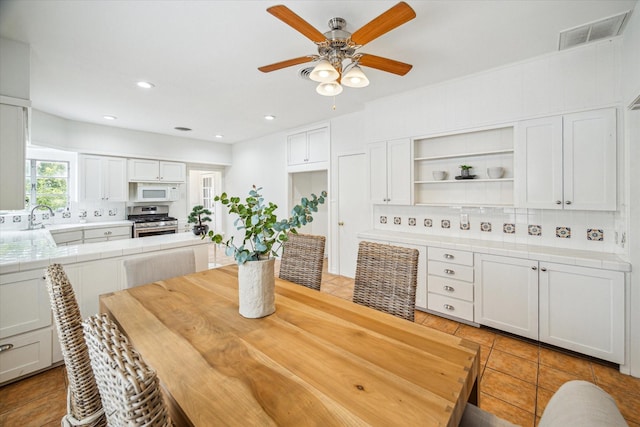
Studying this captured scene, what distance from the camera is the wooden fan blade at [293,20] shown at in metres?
1.45

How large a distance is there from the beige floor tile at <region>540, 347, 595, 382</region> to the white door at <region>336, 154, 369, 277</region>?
2.40 metres

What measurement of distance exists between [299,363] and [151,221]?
5466mm

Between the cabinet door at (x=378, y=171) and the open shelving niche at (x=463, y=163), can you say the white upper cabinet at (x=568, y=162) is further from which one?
the cabinet door at (x=378, y=171)

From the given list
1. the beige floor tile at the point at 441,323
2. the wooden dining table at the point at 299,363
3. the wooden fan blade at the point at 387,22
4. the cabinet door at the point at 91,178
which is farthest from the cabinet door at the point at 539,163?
the cabinet door at the point at 91,178

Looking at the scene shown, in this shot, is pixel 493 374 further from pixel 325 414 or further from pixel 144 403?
pixel 144 403

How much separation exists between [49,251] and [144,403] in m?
2.76

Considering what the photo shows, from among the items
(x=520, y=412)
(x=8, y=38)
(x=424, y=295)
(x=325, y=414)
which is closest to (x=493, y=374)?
(x=520, y=412)

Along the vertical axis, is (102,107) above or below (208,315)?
above

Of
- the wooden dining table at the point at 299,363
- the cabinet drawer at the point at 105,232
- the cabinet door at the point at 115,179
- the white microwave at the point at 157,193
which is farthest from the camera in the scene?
the white microwave at the point at 157,193

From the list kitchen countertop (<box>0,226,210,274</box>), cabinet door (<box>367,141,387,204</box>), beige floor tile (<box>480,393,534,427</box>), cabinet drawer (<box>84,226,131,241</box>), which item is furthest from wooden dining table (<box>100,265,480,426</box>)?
cabinet drawer (<box>84,226,131,241</box>)

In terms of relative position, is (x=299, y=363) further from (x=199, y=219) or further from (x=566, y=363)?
(x=199, y=219)

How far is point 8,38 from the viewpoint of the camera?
7.13 ft

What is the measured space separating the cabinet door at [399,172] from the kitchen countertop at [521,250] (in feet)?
1.60

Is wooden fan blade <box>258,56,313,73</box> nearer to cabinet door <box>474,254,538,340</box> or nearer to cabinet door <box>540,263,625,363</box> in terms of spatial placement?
cabinet door <box>474,254,538,340</box>
